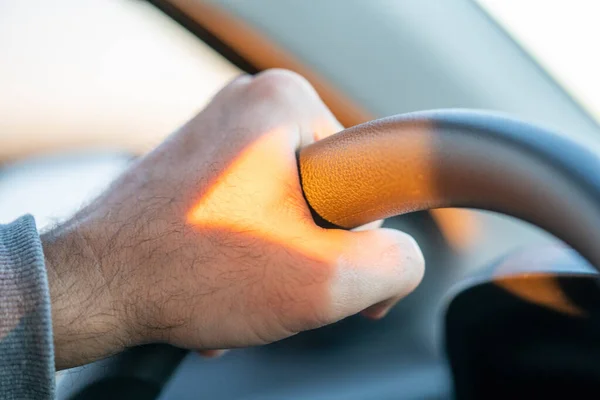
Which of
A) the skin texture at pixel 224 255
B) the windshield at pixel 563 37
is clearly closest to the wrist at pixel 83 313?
the skin texture at pixel 224 255

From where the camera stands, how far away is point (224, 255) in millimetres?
819

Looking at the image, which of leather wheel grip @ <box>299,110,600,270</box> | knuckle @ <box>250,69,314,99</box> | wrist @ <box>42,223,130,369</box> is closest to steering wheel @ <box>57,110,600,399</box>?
leather wheel grip @ <box>299,110,600,270</box>

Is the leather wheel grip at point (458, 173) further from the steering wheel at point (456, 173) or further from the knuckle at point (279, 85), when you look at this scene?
the knuckle at point (279, 85)

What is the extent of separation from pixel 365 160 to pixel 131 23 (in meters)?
A: 0.92

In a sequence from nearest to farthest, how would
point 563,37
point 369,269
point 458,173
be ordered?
point 458,173
point 369,269
point 563,37

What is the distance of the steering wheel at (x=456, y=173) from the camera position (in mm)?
595

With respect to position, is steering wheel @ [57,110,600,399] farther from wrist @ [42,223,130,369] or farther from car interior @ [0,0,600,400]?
wrist @ [42,223,130,369]

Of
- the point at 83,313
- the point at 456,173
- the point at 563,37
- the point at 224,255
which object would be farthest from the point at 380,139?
the point at 563,37

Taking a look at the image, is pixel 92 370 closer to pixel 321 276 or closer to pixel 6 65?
pixel 321 276

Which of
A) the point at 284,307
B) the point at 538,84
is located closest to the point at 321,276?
the point at 284,307

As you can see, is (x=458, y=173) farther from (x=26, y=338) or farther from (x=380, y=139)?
(x=26, y=338)

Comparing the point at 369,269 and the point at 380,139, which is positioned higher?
the point at 380,139

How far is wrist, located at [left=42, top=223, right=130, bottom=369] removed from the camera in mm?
837

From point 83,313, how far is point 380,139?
399mm
